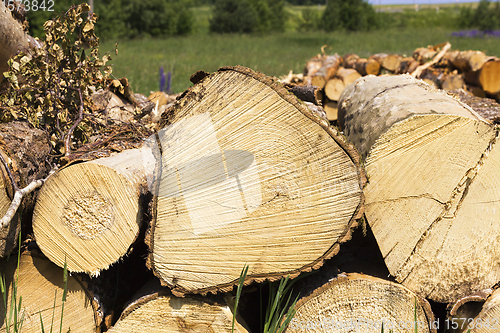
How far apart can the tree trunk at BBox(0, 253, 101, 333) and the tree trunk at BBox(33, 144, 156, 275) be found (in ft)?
0.67

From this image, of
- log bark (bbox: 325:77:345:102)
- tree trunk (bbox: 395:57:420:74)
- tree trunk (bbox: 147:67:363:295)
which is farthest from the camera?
tree trunk (bbox: 395:57:420:74)

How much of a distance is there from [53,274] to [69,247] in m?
0.30

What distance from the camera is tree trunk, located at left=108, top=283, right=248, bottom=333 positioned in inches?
61.4

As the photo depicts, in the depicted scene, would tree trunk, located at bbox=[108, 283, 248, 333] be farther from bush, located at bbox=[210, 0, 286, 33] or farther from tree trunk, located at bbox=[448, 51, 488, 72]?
bush, located at bbox=[210, 0, 286, 33]

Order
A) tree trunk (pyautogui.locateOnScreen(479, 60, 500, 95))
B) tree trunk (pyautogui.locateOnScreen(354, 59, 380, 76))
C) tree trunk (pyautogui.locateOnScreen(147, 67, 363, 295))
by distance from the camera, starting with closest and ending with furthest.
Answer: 1. tree trunk (pyautogui.locateOnScreen(147, 67, 363, 295))
2. tree trunk (pyautogui.locateOnScreen(479, 60, 500, 95))
3. tree trunk (pyautogui.locateOnScreen(354, 59, 380, 76))

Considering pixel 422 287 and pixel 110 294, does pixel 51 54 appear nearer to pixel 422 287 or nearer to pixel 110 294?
pixel 110 294

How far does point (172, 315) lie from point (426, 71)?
546cm

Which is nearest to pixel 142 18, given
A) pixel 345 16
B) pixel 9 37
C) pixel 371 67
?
pixel 345 16

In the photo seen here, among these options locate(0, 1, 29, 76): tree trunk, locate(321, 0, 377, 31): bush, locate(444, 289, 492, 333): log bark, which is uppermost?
locate(0, 1, 29, 76): tree trunk

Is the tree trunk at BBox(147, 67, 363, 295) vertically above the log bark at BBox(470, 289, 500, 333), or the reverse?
the tree trunk at BBox(147, 67, 363, 295)

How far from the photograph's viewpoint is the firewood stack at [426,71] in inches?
193

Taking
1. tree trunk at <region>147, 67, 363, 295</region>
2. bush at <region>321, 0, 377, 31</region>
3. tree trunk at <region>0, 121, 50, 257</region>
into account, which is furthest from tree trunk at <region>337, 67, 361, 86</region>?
bush at <region>321, 0, 377, 31</region>

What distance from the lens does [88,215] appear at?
1.49 m

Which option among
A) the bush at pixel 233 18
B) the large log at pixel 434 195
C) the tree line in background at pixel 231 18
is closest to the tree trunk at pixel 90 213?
the large log at pixel 434 195
